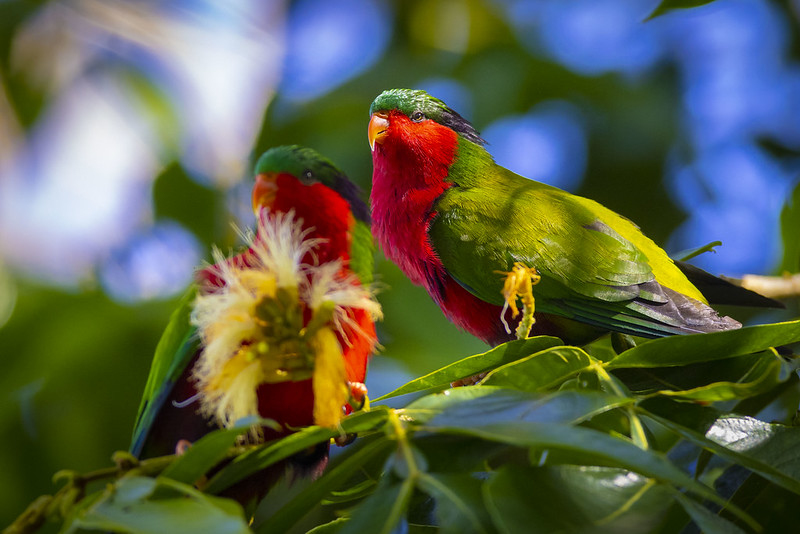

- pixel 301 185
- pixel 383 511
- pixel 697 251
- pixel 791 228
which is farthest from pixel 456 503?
pixel 791 228

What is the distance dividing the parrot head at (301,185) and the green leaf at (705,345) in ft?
5.07

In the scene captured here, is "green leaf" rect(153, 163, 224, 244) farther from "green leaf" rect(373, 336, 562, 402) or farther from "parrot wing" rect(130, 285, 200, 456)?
"green leaf" rect(373, 336, 562, 402)

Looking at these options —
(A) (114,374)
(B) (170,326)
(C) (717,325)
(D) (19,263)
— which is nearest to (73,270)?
(D) (19,263)

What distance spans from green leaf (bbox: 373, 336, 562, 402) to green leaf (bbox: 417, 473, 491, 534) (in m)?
0.42

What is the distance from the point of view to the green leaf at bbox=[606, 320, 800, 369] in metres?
1.60

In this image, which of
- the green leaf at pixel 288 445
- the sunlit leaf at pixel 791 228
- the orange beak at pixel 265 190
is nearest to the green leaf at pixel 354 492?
the green leaf at pixel 288 445

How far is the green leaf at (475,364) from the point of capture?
5.42 feet

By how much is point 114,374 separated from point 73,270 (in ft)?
4.84

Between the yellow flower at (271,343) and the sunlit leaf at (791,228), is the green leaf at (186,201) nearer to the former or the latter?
the sunlit leaf at (791,228)

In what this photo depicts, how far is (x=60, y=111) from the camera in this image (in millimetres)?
6430

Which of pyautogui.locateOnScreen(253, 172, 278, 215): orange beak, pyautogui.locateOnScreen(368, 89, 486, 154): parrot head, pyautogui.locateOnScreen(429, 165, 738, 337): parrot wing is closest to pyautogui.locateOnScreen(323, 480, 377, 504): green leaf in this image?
pyautogui.locateOnScreen(429, 165, 738, 337): parrot wing

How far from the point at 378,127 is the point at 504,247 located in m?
0.74

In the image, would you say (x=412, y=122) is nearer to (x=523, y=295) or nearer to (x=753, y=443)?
(x=523, y=295)

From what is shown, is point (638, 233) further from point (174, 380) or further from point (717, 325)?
point (174, 380)
